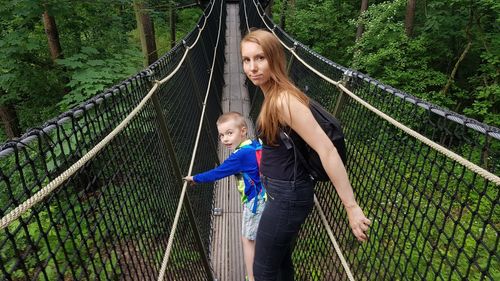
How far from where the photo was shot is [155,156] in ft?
6.27

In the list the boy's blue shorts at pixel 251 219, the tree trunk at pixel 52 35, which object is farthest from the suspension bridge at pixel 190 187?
the tree trunk at pixel 52 35

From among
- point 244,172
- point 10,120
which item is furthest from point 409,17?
point 10,120

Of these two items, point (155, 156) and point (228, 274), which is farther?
point (228, 274)

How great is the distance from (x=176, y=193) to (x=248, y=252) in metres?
0.56

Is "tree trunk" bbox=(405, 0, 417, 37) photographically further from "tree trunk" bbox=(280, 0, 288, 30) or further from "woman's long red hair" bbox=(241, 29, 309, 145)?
"woman's long red hair" bbox=(241, 29, 309, 145)

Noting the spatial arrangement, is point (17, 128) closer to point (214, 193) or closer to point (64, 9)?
point (64, 9)

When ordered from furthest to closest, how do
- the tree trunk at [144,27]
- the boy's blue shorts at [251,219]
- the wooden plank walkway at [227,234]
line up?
the tree trunk at [144,27], the wooden plank walkway at [227,234], the boy's blue shorts at [251,219]

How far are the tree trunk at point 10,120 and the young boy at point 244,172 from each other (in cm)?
728

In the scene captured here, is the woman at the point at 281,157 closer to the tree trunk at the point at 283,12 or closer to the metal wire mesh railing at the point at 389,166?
the metal wire mesh railing at the point at 389,166

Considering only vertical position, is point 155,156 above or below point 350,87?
below

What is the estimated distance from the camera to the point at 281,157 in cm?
155

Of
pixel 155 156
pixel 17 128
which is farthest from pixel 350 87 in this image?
pixel 17 128

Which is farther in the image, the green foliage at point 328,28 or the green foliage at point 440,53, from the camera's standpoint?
the green foliage at point 328,28

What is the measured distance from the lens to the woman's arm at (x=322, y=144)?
1328mm
